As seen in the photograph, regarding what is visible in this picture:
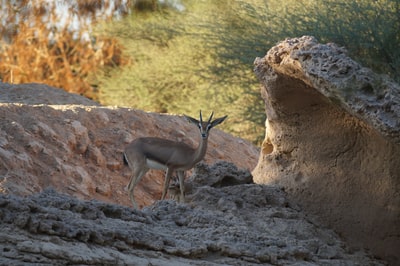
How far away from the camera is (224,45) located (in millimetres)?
18406

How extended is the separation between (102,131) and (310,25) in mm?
5008

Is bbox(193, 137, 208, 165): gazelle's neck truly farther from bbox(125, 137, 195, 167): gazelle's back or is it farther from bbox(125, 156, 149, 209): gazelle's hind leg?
bbox(125, 156, 149, 209): gazelle's hind leg

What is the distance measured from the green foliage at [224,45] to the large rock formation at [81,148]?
9.48 ft

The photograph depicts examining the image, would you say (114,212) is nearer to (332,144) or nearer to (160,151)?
(332,144)

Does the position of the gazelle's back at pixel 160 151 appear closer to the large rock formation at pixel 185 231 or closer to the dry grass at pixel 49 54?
the large rock formation at pixel 185 231

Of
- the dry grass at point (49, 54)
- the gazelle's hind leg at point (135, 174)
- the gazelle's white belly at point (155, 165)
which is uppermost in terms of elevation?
the gazelle's white belly at point (155, 165)

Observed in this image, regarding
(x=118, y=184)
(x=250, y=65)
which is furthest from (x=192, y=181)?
(x=250, y=65)

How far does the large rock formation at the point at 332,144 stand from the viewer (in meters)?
5.84

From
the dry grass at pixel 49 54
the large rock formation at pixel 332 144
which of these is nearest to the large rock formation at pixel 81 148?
the large rock formation at pixel 332 144

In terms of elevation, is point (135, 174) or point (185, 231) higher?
point (185, 231)

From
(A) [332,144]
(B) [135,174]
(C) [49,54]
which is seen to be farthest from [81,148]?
(C) [49,54]

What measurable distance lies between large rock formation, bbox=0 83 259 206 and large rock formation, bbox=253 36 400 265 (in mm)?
2869

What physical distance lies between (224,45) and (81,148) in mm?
8441

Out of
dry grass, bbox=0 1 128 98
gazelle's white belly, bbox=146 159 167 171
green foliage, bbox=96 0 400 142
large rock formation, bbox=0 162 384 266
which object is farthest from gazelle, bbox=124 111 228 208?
dry grass, bbox=0 1 128 98
